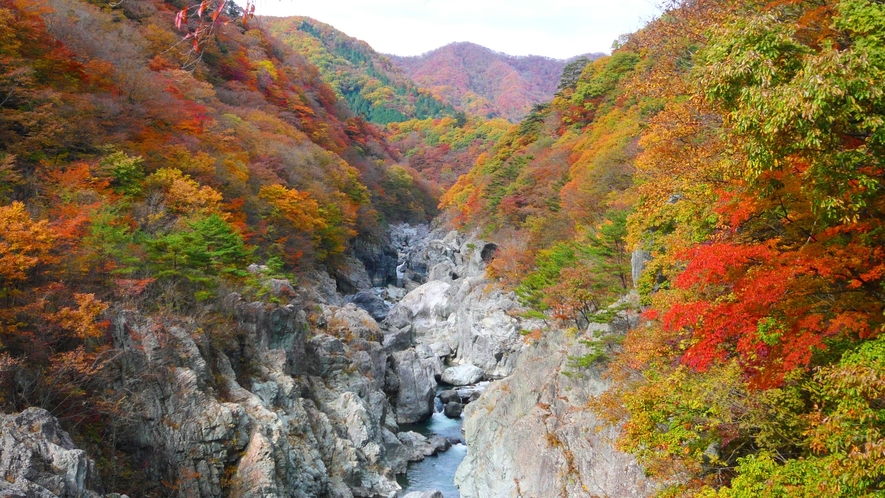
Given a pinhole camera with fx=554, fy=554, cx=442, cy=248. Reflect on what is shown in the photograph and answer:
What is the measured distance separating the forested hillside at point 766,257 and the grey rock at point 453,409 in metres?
16.3

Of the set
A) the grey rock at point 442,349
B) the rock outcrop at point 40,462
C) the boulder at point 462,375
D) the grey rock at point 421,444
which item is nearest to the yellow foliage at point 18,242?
the rock outcrop at point 40,462

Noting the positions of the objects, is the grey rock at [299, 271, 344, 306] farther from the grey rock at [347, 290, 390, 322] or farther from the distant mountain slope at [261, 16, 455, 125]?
the distant mountain slope at [261, 16, 455, 125]

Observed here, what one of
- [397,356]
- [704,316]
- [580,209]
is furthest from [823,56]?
[397,356]

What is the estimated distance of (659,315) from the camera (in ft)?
47.1

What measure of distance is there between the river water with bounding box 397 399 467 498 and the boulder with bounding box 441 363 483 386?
545cm

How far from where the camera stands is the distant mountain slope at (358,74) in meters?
150

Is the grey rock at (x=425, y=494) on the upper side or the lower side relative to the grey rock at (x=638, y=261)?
lower

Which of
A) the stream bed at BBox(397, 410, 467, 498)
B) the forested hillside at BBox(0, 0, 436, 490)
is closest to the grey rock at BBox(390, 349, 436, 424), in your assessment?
the stream bed at BBox(397, 410, 467, 498)

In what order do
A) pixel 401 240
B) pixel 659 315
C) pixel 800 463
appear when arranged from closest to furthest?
1. pixel 800 463
2. pixel 659 315
3. pixel 401 240

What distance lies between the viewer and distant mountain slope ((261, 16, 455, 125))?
150 meters

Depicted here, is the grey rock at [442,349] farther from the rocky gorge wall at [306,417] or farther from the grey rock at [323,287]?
the grey rock at [323,287]

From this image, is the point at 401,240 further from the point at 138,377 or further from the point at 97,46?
the point at 138,377

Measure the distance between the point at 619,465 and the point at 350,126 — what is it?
2924 inches

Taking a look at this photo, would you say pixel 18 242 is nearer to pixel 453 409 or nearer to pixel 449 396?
pixel 453 409
